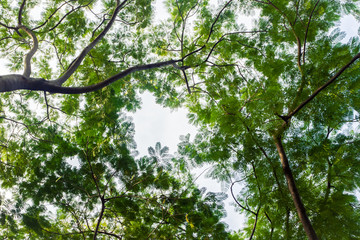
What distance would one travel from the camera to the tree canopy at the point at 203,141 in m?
3.91

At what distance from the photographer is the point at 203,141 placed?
5.12 meters

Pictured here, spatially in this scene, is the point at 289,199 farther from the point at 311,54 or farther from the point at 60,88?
the point at 60,88

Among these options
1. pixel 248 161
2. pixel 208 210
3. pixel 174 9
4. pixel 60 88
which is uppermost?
pixel 174 9

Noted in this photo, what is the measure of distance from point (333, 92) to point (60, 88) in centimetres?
525

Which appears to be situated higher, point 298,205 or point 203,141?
point 203,141

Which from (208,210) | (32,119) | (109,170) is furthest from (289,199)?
(32,119)

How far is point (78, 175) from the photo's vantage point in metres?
4.08

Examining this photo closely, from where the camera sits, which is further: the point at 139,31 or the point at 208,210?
the point at 139,31

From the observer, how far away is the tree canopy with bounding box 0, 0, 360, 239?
12.8 feet

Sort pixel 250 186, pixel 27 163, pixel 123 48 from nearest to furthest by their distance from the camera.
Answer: pixel 250 186, pixel 27 163, pixel 123 48

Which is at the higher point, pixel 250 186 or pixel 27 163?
pixel 250 186

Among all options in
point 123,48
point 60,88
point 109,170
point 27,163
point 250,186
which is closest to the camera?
point 60,88

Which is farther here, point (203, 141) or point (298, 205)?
point (203, 141)

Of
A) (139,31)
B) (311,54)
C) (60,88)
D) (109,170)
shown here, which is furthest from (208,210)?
(139,31)
